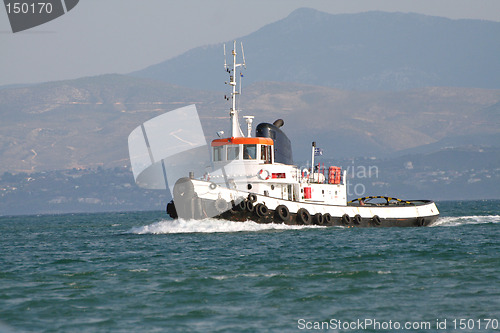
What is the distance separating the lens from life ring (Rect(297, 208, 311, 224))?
4981 cm

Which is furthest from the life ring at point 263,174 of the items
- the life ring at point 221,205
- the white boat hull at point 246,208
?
the life ring at point 221,205

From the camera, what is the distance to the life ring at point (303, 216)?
1961 inches

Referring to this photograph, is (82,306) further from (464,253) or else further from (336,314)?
(464,253)

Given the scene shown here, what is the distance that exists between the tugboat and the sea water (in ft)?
10.8

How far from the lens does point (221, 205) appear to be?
155ft

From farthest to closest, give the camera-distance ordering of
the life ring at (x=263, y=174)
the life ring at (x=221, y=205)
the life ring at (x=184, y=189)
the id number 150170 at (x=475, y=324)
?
1. the life ring at (x=263, y=174)
2. the life ring at (x=221, y=205)
3. the life ring at (x=184, y=189)
4. the id number 150170 at (x=475, y=324)

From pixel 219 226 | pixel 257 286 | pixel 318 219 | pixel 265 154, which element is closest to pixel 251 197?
pixel 219 226

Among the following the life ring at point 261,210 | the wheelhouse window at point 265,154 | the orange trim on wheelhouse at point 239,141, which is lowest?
the life ring at point 261,210

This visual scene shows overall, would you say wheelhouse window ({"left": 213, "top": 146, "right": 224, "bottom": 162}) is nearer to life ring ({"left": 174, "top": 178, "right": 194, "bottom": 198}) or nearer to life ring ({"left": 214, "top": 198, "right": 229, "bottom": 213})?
life ring ({"left": 174, "top": 178, "right": 194, "bottom": 198})

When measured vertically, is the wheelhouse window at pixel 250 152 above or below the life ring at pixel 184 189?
above

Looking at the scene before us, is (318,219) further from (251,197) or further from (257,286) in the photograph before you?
(257,286)

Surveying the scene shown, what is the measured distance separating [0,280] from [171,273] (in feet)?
21.8

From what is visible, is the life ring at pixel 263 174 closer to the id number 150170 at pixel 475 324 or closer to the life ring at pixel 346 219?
the life ring at pixel 346 219

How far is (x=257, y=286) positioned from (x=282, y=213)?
2105cm
